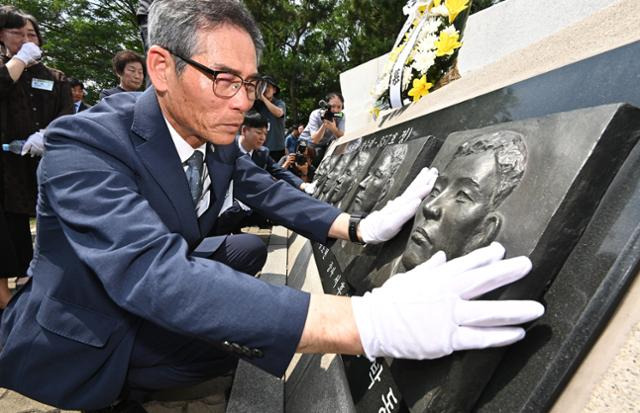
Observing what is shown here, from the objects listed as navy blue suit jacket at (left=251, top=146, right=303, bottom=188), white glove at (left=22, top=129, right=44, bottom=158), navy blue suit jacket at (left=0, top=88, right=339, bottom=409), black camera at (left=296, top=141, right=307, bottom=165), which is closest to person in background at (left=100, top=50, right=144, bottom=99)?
white glove at (left=22, top=129, right=44, bottom=158)

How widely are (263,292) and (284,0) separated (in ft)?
75.3

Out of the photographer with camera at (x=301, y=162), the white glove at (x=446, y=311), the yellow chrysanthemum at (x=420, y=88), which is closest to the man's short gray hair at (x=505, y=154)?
the white glove at (x=446, y=311)

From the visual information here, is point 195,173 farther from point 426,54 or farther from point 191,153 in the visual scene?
point 426,54

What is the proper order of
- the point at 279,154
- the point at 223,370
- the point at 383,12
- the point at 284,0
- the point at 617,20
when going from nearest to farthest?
1. the point at 617,20
2. the point at 223,370
3. the point at 279,154
4. the point at 383,12
5. the point at 284,0

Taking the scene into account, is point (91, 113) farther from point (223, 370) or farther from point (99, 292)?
point (223, 370)

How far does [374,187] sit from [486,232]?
950 millimetres

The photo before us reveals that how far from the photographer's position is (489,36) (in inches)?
149

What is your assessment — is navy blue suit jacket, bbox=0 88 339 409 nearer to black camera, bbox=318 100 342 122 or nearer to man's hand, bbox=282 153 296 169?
man's hand, bbox=282 153 296 169

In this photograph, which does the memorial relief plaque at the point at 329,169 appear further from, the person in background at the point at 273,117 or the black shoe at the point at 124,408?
the person in background at the point at 273,117

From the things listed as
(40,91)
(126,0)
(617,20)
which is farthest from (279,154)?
(126,0)

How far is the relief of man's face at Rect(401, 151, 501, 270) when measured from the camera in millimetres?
1044

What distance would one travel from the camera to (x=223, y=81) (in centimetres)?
133

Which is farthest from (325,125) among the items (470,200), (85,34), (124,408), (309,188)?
(85,34)

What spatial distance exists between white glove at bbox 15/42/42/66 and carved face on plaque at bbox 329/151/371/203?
8.36ft
